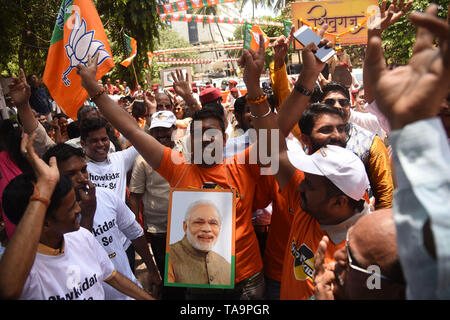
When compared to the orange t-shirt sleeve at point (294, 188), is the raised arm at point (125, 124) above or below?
above

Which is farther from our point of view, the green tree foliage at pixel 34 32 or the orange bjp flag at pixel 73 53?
the green tree foliage at pixel 34 32

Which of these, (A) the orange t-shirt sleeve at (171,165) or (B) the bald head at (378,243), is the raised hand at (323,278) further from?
(A) the orange t-shirt sleeve at (171,165)

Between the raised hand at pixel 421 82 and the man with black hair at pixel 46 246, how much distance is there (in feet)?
3.85

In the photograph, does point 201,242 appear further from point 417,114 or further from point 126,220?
point 417,114

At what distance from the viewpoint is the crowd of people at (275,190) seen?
2.52 feet

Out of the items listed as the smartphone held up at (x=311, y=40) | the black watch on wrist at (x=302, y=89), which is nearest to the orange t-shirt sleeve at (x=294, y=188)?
the black watch on wrist at (x=302, y=89)

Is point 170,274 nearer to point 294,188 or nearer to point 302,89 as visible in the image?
point 294,188

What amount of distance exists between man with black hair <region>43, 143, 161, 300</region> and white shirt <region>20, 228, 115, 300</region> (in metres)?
0.40

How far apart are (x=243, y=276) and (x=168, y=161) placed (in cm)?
82

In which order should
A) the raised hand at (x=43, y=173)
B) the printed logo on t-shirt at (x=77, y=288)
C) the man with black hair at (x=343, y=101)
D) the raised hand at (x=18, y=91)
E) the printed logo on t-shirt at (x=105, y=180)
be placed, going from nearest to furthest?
the raised hand at (x=43, y=173) → the printed logo on t-shirt at (x=77, y=288) → the raised hand at (x=18, y=91) → the printed logo on t-shirt at (x=105, y=180) → the man with black hair at (x=343, y=101)

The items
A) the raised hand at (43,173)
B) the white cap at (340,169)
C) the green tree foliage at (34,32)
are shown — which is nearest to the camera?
the raised hand at (43,173)

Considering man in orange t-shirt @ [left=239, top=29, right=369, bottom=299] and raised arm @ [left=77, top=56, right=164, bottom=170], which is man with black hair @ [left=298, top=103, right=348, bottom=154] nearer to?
man in orange t-shirt @ [left=239, top=29, right=369, bottom=299]

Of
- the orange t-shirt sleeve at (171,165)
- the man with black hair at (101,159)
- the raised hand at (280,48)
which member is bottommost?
the orange t-shirt sleeve at (171,165)

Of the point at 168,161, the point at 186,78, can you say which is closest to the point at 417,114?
the point at 168,161
